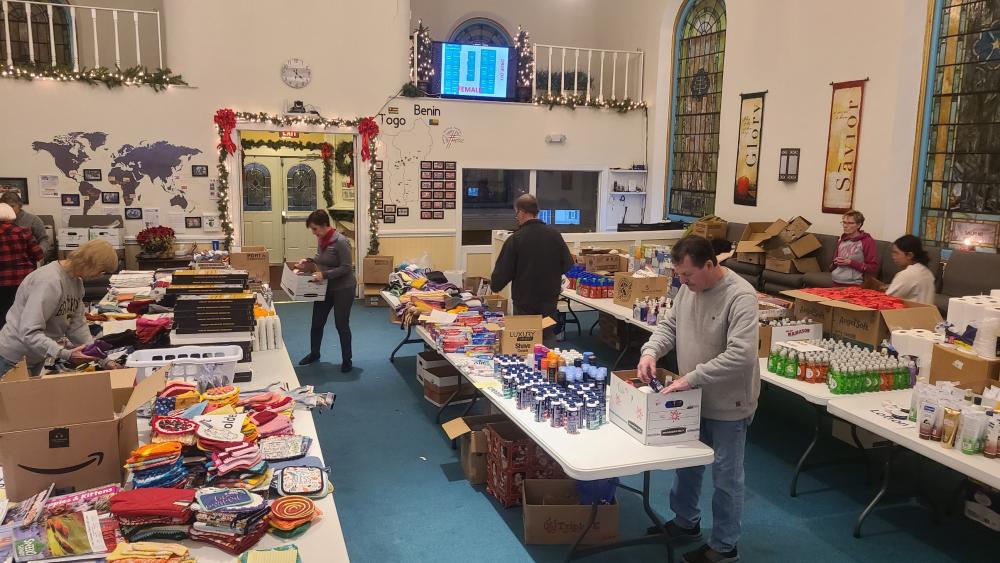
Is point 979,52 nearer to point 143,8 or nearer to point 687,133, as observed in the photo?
point 687,133

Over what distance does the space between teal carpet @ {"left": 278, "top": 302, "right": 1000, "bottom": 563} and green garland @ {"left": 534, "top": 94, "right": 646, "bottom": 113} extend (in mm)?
6676

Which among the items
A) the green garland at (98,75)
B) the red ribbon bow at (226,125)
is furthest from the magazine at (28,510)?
the green garland at (98,75)

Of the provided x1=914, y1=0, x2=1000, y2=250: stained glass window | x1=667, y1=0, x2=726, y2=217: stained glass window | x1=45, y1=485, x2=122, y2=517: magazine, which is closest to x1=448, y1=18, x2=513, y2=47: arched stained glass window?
x1=667, y1=0, x2=726, y2=217: stained glass window

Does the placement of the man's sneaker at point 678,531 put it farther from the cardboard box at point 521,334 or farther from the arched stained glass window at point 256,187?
the arched stained glass window at point 256,187

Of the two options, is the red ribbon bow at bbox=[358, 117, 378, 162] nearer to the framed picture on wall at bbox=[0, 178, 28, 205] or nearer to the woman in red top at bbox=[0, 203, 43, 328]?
the framed picture on wall at bbox=[0, 178, 28, 205]

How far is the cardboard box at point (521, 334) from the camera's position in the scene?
188 inches

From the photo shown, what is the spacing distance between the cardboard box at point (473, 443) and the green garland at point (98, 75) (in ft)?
23.5

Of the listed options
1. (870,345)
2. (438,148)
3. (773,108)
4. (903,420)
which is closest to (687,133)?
(773,108)

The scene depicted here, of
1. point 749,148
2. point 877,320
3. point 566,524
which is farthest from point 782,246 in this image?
point 566,524

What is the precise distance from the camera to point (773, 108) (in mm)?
9609

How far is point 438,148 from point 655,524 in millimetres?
7933

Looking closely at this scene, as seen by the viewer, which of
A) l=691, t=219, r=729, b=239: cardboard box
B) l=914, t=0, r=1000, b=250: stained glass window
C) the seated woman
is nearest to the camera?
l=914, t=0, r=1000, b=250: stained glass window

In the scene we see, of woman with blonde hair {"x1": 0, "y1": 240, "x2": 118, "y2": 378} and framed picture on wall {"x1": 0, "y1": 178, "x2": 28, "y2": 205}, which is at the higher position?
framed picture on wall {"x1": 0, "y1": 178, "x2": 28, "y2": 205}

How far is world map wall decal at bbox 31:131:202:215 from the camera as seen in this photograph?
9086mm
